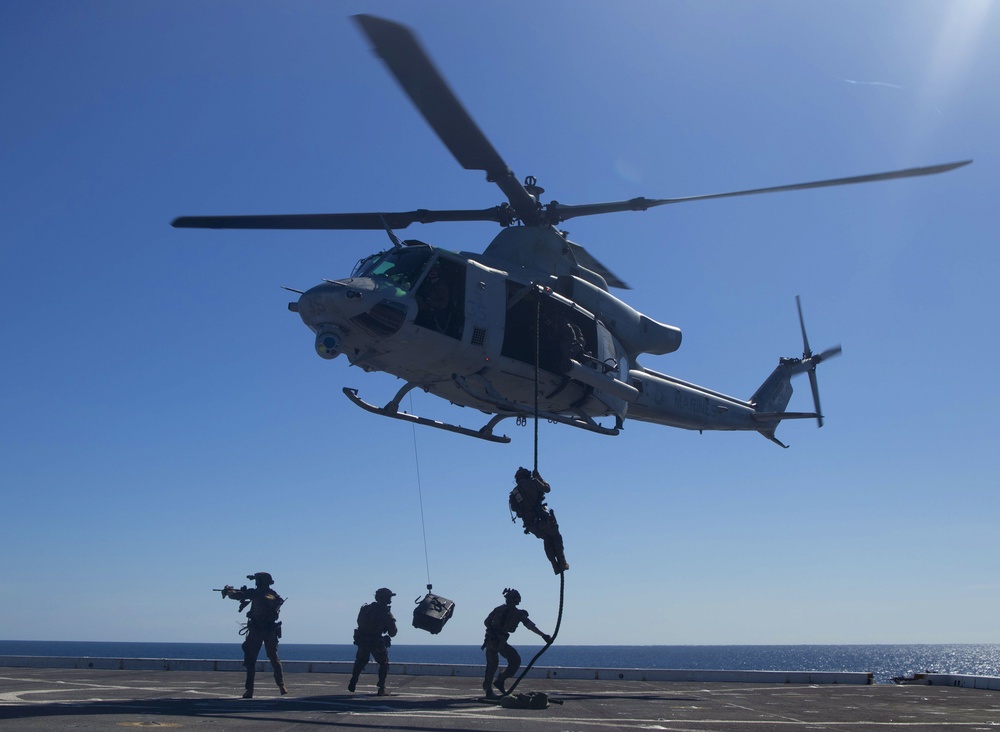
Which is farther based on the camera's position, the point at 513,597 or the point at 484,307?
the point at 484,307

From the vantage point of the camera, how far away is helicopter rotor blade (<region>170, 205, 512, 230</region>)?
703 inches

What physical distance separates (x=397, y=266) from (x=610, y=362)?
5164mm

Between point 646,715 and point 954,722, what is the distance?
4.12 metres

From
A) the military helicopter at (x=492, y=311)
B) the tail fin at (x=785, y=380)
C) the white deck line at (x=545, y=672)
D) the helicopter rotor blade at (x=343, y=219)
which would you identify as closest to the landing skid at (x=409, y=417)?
the military helicopter at (x=492, y=311)

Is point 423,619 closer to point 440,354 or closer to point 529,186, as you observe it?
point 440,354

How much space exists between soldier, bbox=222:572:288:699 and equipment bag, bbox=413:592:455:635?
225 cm

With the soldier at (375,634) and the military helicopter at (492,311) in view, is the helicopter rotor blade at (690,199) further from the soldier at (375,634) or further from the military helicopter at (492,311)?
the soldier at (375,634)

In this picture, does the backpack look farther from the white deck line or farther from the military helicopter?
the white deck line

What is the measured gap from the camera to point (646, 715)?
1218cm

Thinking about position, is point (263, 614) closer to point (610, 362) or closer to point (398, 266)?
point (398, 266)

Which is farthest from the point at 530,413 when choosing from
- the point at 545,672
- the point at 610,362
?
the point at 545,672

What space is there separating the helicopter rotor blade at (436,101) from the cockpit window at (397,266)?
6.34ft

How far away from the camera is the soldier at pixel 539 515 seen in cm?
1277

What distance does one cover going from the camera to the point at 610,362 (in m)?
19.0
